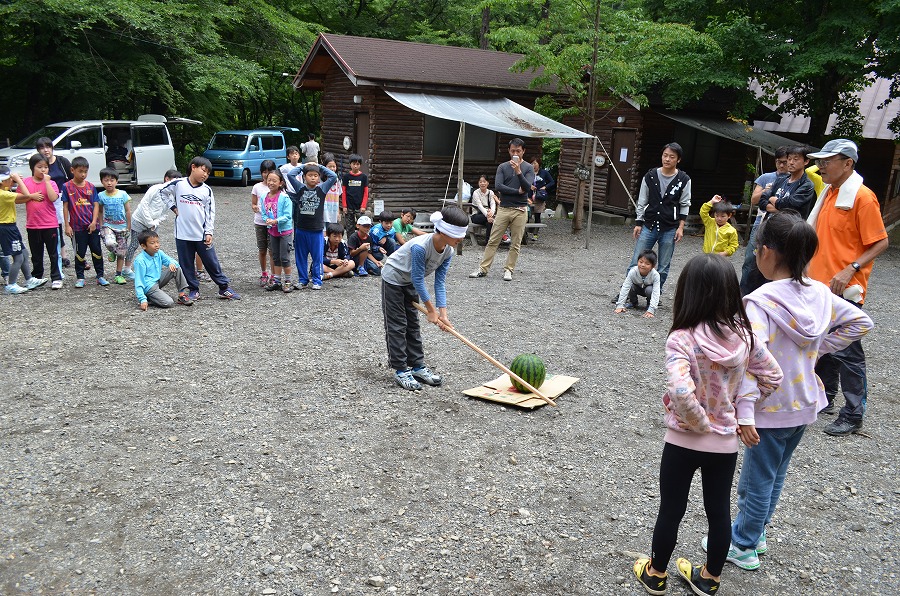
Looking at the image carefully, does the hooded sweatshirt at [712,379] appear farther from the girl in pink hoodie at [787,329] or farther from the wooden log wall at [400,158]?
the wooden log wall at [400,158]

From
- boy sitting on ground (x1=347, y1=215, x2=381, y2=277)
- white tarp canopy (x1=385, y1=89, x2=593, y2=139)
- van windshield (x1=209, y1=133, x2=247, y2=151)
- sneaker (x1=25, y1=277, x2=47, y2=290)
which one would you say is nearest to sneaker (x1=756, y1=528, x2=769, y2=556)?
boy sitting on ground (x1=347, y1=215, x2=381, y2=277)

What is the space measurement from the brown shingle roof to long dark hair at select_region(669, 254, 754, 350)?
1265cm

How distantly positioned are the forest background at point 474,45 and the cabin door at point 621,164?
1366 mm

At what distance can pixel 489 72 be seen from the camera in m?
16.6

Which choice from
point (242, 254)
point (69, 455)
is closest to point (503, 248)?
point (242, 254)

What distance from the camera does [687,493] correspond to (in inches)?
114

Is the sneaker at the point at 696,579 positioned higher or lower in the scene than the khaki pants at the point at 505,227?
lower

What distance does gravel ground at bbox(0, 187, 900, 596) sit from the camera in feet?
10.8

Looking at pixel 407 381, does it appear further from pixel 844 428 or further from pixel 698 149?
pixel 698 149

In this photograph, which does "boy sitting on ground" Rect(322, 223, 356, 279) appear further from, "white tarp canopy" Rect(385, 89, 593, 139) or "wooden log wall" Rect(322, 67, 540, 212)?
"wooden log wall" Rect(322, 67, 540, 212)

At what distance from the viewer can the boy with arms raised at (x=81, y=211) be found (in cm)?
808

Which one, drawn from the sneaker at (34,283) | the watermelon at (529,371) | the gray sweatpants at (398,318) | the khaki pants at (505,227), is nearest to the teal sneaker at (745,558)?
the watermelon at (529,371)

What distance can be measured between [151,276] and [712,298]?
22.3ft

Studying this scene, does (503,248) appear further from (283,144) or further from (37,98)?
(37,98)
